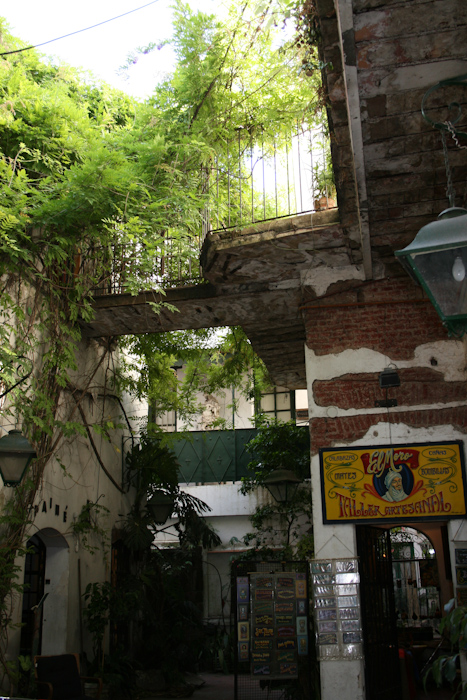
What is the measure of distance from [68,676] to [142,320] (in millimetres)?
3908

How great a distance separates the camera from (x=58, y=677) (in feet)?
19.5

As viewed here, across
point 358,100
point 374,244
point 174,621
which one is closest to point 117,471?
point 174,621

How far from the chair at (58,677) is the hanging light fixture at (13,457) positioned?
2.13m

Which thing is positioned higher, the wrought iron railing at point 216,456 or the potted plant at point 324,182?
the potted plant at point 324,182

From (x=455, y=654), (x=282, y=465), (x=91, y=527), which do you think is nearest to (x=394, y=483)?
(x=455, y=654)

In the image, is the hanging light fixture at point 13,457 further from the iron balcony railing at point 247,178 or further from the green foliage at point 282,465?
the green foliage at point 282,465

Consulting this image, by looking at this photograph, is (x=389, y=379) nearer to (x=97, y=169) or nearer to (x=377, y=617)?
(x=377, y=617)

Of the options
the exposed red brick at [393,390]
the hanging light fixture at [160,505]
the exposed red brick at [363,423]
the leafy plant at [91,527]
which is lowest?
the leafy plant at [91,527]

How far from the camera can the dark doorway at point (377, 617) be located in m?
5.52

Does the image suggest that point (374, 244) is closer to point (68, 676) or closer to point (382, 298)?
point (382, 298)

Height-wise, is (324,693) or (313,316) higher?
(313,316)

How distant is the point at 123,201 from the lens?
5.61 meters

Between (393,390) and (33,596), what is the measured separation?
4740 millimetres

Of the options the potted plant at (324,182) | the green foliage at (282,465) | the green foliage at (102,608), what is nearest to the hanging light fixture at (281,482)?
the green foliage at (282,465)
